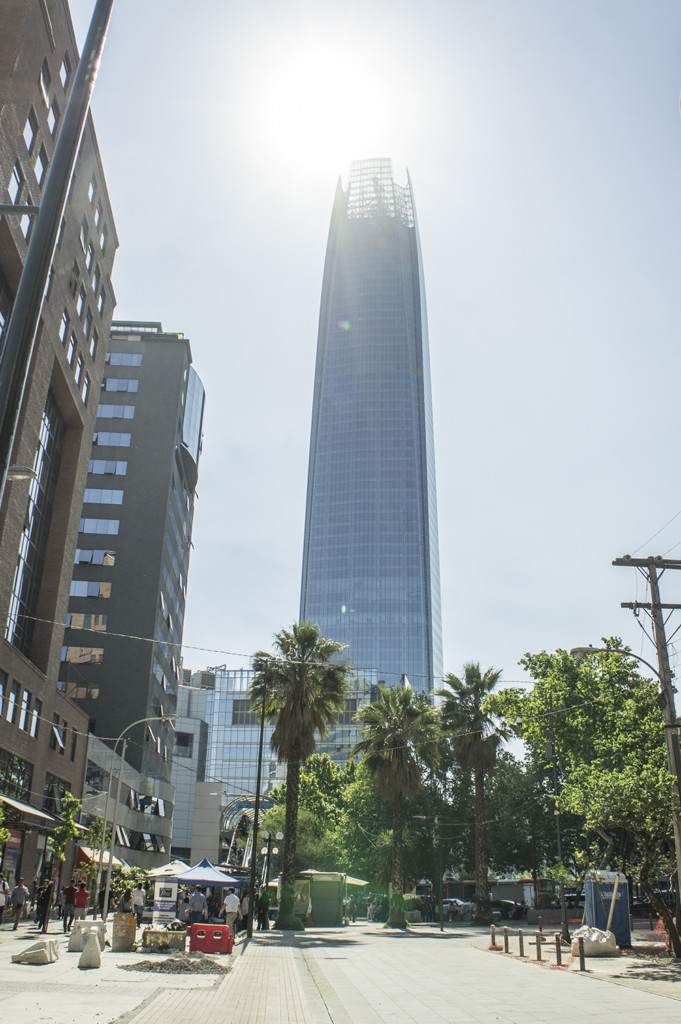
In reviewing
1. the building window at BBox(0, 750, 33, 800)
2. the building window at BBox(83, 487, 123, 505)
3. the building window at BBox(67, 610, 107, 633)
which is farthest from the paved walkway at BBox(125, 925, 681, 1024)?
the building window at BBox(83, 487, 123, 505)

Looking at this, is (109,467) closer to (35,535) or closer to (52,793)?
(35,535)

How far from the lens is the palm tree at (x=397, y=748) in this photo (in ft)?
137

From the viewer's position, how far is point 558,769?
5459cm

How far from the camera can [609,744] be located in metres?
26.6

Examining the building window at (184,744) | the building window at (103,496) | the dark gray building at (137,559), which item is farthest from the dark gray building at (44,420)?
the building window at (184,744)

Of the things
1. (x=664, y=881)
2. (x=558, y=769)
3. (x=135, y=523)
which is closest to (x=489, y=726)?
(x=558, y=769)

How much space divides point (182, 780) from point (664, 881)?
69878 mm

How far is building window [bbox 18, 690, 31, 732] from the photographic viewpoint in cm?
3766

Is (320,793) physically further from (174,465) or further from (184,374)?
(184,374)

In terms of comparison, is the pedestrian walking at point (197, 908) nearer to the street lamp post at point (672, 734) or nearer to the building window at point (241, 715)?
the street lamp post at point (672, 734)

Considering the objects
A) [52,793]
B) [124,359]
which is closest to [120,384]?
[124,359]

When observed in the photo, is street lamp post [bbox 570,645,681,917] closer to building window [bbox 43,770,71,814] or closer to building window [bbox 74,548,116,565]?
building window [bbox 43,770,71,814]

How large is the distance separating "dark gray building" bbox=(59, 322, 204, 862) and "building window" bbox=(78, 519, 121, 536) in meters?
0.10

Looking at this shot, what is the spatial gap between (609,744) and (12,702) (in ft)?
84.3
